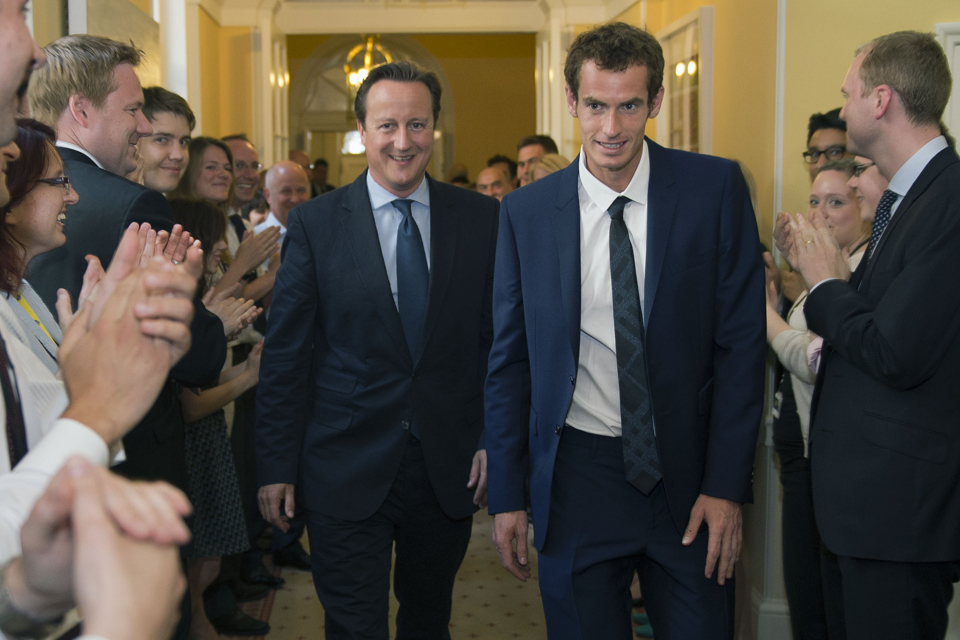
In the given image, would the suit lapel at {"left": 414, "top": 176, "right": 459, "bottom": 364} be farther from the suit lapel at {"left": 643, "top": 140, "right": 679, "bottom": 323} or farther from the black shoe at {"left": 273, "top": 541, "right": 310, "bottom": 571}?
the black shoe at {"left": 273, "top": 541, "right": 310, "bottom": 571}

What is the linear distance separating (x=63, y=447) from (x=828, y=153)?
284 centimetres

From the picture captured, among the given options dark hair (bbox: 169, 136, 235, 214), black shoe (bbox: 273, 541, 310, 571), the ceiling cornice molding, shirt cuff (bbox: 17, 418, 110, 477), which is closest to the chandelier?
the ceiling cornice molding

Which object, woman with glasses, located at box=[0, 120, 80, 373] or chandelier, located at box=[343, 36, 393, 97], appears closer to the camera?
woman with glasses, located at box=[0, 120, 80, 373]

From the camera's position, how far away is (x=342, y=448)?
2488 mm

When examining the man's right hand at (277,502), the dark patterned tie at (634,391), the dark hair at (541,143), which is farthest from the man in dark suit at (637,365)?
the dark hair at (541,143)

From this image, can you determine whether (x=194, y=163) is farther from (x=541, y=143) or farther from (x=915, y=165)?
(x=915, y=165)

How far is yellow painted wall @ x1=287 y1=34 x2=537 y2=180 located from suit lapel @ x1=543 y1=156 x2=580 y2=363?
1182 cm

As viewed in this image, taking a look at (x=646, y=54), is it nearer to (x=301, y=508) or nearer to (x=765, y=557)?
(x=301, y=508)

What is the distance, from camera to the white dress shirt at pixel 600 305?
198cm

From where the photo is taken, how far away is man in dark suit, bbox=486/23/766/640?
193cm

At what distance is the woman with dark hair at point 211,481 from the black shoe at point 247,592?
89 centimetres

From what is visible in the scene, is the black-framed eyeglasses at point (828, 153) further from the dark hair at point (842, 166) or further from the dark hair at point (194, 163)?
the dark hair at point (194, 163)

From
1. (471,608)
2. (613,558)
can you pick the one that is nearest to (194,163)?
(471,608)

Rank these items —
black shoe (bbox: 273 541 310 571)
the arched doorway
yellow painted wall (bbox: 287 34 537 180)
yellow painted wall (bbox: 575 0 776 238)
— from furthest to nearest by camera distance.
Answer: yellow painted wall (bbox: 287 34 537 180), the arched doorway, black shoe (bbox: 273 541 310 571), yellow painted wall (bbox: 575 0 776 238)
